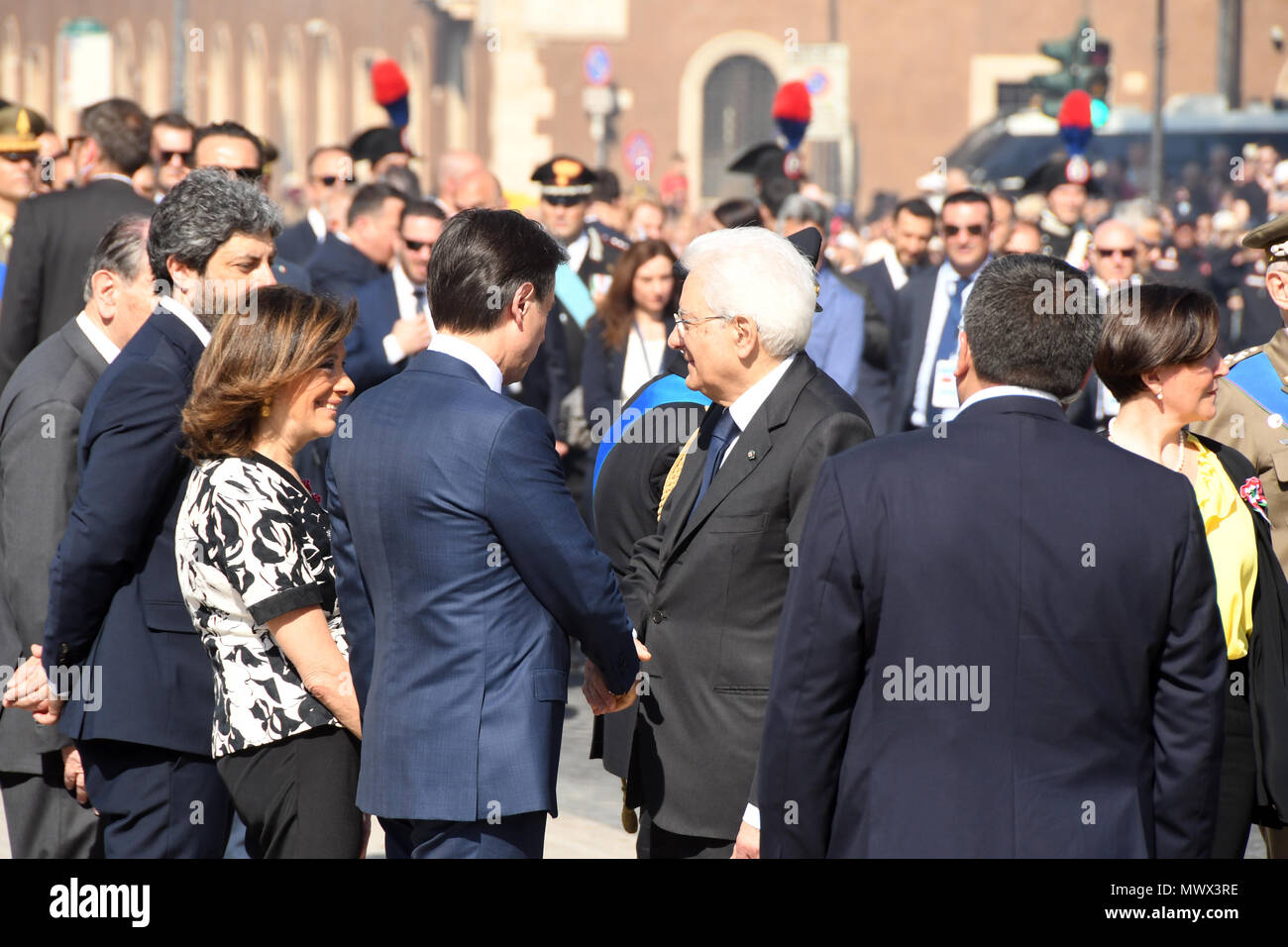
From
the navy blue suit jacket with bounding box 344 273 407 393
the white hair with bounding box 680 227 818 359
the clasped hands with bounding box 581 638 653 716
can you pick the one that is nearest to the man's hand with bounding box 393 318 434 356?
the navy blue suit jacket with bounding box 344 273 407 393

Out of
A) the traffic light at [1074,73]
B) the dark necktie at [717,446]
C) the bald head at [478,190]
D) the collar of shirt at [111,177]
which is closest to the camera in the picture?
the dark necktie at [717,446]

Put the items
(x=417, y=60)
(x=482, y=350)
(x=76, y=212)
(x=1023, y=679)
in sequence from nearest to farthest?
1. (x=1023, y=679)
2. (x=482, y=350)
3. (x=76, y=212)
4. (x=417, y=60)

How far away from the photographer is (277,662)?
Answer: 12.6ft

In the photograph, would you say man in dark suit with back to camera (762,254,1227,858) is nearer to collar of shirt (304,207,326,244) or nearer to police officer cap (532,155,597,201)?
police officer cap (532,155,597,201)

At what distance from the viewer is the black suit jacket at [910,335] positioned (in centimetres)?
911

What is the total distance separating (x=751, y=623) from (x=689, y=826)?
0.49m

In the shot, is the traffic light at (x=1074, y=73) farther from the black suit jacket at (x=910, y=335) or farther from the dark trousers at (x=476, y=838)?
the dark trousers at (x=476, y=838)

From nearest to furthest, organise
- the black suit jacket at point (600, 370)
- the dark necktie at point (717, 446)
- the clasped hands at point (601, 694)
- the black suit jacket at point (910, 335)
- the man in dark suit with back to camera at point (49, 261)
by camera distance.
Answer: the clasped hands at point (601, 694) → the dark necktie at point (717, 446) → the man in dark suit with back to camera at point (49, 261) → the black suit jacket at point (600, 370) → the black suit jacket at point (910, 335)

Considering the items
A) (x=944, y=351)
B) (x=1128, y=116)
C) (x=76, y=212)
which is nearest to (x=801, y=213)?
(x=944, y=351)

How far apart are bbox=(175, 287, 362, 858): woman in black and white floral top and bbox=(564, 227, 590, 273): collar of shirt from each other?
6246 mm

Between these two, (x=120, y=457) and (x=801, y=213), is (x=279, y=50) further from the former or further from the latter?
(x=120, y=457)

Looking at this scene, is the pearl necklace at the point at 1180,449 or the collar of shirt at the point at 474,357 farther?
the pearl necklace at the point at 1180,449

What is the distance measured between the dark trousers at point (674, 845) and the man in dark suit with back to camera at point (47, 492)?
4.77ft

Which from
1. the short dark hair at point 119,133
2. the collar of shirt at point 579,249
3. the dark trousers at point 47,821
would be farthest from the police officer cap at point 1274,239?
the collar of shirt at point 579,249
